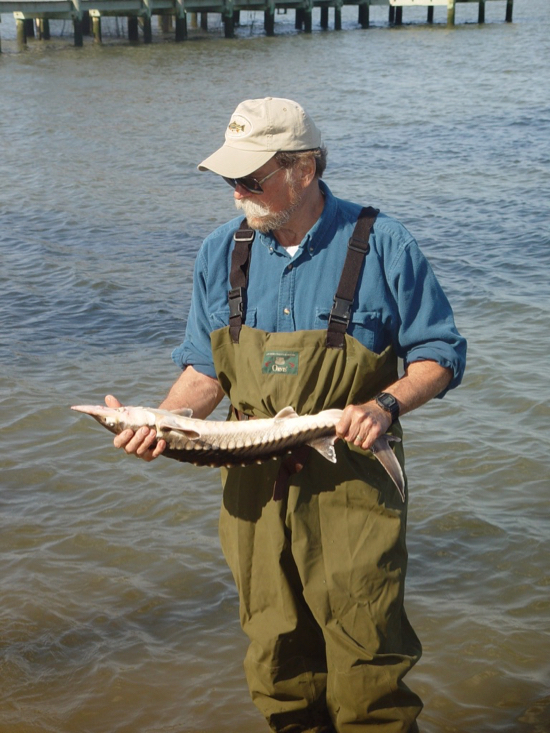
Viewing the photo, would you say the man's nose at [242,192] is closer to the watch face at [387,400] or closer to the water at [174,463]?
the watch face at [387,400]

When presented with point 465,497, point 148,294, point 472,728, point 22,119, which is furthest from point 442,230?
point 22,119

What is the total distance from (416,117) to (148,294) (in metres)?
14.5

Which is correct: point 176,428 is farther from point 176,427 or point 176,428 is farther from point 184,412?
point 184,412

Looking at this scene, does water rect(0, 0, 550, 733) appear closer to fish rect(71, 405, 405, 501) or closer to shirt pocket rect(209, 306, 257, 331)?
fish rect(71, 405, 405, 501)

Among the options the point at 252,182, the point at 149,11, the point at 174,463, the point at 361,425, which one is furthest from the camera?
the point at 149,11

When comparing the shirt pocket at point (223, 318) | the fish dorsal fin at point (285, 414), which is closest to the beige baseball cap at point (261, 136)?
the shirt pocket at point (223, 318)

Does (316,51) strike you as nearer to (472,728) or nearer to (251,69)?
(251,69)

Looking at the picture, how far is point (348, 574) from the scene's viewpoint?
3.65m

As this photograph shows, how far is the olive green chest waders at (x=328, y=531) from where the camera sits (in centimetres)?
364

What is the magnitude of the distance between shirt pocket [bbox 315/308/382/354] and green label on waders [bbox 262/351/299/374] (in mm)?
154

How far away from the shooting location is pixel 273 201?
143 inches

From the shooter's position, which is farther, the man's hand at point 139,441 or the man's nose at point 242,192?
the man's nose at point 242,192

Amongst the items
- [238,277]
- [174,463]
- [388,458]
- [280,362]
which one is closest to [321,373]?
[280,362]

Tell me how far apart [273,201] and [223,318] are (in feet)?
1.68
